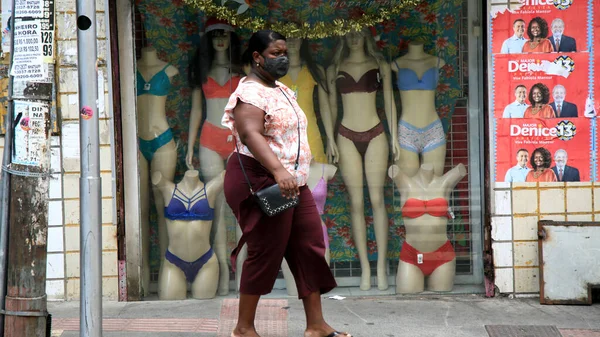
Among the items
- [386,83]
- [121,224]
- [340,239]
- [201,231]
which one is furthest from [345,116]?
[121,224]

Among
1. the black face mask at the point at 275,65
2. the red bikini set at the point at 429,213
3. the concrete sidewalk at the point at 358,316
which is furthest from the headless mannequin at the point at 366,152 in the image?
the black face mask at the point at 275,65

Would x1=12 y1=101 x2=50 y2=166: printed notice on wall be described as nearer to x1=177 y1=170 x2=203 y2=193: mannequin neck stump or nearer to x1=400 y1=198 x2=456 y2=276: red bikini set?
x1=177 y1=170 x2=203 y2=193: mannequin neck stump

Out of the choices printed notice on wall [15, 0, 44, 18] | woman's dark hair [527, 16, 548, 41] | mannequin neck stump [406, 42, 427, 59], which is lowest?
printed notice on wall [15, 0, 44, 18]

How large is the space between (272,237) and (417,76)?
2.46m

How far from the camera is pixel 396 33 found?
6.46m

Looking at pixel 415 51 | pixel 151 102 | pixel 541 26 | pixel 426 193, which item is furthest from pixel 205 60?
pixel 541 26

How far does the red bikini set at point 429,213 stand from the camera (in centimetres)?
654

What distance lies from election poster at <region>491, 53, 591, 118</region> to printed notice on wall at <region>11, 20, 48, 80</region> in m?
3.46

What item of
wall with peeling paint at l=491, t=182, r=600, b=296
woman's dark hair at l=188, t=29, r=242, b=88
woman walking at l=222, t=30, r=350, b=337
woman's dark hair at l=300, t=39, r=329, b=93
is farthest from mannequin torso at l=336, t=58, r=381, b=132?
woman walking at l=222, t=30, r=350, b=337

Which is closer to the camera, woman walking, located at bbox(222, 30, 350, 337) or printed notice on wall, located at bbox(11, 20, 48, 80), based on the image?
printed notice on wall, located at bbox(11, 20, 48, 80)

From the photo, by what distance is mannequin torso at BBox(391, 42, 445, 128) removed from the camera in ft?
21.3

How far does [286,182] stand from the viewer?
4.30 meters

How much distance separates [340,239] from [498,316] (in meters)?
1.46

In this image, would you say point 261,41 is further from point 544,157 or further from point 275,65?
point 544,157
